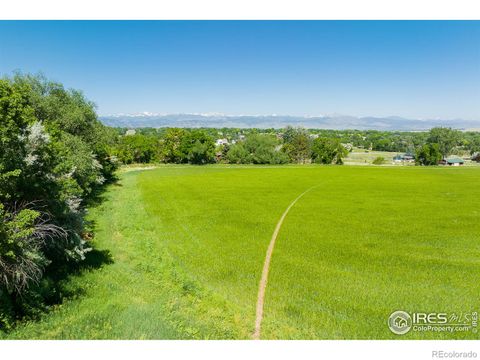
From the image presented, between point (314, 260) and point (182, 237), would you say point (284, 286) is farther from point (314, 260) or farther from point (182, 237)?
point (182, 237)

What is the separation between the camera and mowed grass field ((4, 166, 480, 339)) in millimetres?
10203

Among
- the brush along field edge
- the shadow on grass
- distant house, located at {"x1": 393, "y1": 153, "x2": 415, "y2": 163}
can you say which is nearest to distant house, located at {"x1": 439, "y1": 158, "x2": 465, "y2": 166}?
distant house, located at {"x1": 393, "y1": 153, "x2": 415, "y2": 163}

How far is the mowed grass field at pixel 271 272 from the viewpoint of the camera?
10.2 metres

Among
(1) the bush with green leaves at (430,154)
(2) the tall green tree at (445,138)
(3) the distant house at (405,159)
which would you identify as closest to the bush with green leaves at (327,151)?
(1) the bush with green leaves at (430,154)

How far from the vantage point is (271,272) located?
15133 mm

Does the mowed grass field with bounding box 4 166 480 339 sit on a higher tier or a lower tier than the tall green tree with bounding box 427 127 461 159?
lower

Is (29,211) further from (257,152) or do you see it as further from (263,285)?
(257,152)

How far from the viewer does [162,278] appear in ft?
45.7

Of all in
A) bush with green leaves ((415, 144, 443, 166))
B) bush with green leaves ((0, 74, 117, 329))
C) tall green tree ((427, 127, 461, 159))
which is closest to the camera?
bush with green leaves ((0, 74, 117, 329))

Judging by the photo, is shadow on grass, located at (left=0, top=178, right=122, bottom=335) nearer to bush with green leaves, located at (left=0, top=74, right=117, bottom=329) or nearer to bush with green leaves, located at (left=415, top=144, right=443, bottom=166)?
bush with green leaves, located at (left=0, top=74, right=117, bottom=329)

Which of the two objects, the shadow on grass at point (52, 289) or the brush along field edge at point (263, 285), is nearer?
the shadow on grass at point (52, 289)

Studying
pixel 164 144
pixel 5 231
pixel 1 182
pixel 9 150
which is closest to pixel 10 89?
pixel 9 150

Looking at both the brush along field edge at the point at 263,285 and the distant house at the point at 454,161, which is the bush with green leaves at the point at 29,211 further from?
the distant house at the point at 454,161

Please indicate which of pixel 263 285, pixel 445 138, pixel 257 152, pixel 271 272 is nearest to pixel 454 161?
pixel 445 138
